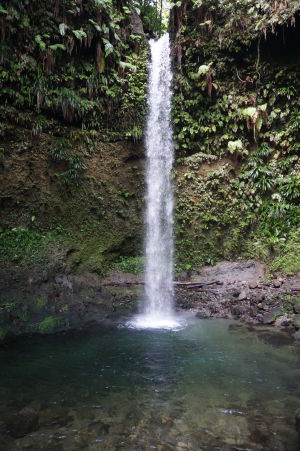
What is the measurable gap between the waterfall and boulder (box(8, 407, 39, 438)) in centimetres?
603

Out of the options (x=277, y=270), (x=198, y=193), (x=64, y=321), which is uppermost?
(x=198, y=193)

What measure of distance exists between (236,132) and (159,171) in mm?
2680

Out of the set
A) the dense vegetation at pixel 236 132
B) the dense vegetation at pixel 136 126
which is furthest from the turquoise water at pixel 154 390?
the dense vegetation at pixel 236 132

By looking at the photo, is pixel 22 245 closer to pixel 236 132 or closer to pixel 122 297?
pixel 122 297

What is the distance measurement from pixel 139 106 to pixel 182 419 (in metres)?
8.98

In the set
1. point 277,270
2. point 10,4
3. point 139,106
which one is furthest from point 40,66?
point 277,270

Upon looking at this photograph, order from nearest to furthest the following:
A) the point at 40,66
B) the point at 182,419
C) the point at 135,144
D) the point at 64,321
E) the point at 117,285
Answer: the point at 182,419 < the point at 64,321 < the point at 40,66 < the point at 117,285 < the point at 135,144

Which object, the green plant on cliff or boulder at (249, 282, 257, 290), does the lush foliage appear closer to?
the green plant on cliff

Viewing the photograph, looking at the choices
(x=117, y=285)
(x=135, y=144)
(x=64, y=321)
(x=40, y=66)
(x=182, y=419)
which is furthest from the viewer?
(x=135, y=144)

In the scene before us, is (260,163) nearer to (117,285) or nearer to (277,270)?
(277,270)

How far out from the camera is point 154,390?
14.4 ft

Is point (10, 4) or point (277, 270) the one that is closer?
point (10, 4)

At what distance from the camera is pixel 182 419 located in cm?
363

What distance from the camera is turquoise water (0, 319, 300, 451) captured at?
3271 mm
